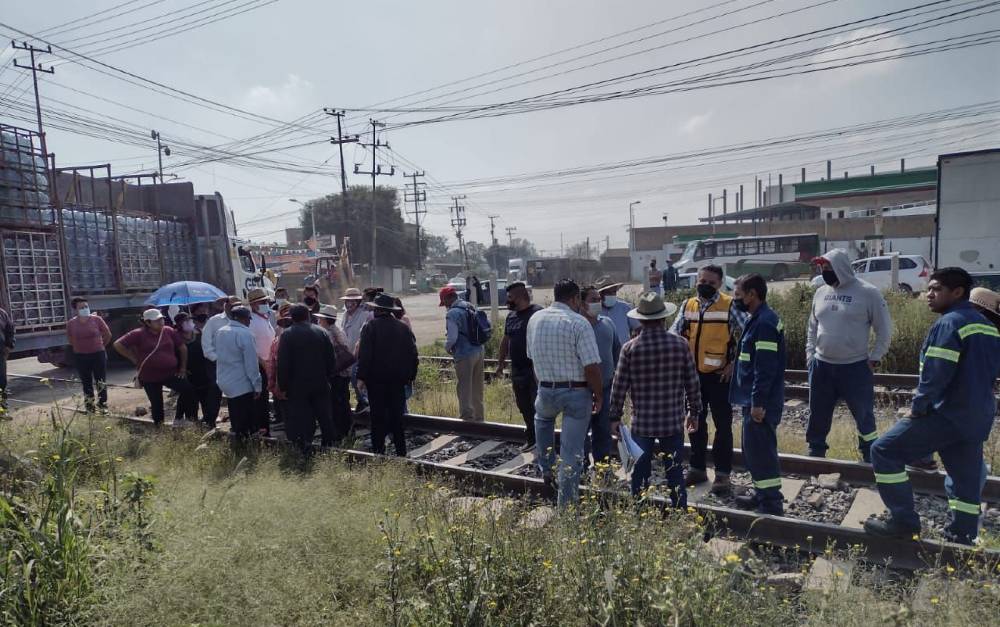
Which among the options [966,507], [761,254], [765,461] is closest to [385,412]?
[765,461]

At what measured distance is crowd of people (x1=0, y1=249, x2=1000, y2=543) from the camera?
3768mm

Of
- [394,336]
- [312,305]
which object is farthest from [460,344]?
[312,305]

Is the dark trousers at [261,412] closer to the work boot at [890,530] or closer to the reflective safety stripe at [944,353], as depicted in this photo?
the work boot at [890,530]

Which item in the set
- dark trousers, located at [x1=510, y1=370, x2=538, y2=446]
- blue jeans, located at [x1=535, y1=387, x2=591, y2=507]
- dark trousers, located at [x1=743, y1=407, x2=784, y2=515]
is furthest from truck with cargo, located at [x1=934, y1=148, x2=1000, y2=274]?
blue jeans, located at [x1=535, y1=387, x2=591, y2=507]

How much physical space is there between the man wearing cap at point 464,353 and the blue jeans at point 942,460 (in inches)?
174

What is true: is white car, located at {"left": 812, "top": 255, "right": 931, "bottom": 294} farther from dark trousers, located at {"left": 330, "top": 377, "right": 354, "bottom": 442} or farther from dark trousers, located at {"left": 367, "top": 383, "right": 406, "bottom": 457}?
dark trousers, located at {"left": 367, "top": 383, "right": 406, "bottom": 457}

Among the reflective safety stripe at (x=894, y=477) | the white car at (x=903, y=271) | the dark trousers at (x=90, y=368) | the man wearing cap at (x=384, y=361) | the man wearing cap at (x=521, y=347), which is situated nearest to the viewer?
the reflective safety stripe at (x=894, y=477)

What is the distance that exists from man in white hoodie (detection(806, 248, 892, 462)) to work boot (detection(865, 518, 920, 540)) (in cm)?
158

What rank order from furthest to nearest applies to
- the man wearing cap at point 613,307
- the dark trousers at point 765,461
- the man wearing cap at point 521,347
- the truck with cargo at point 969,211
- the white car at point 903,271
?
the white car at point 903,271 < the truck with cargo at point 969,211 < the man wearing cap at point 613,307 < the man wearing cap at point 521,347 < the dark trousers at point 765,461

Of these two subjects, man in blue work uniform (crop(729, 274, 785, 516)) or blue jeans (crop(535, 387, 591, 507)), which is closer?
man in blue work uniform (crop(729, 274, 785, 516))

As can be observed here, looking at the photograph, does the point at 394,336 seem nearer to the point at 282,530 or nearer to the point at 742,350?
the point at 282,530

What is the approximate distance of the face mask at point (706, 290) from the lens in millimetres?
5215

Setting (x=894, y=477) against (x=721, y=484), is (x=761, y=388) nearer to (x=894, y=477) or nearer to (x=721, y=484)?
(x=894, y=477)

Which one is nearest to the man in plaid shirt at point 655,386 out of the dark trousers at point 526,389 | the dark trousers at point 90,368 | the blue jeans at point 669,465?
the blue jeans at point 669,465
